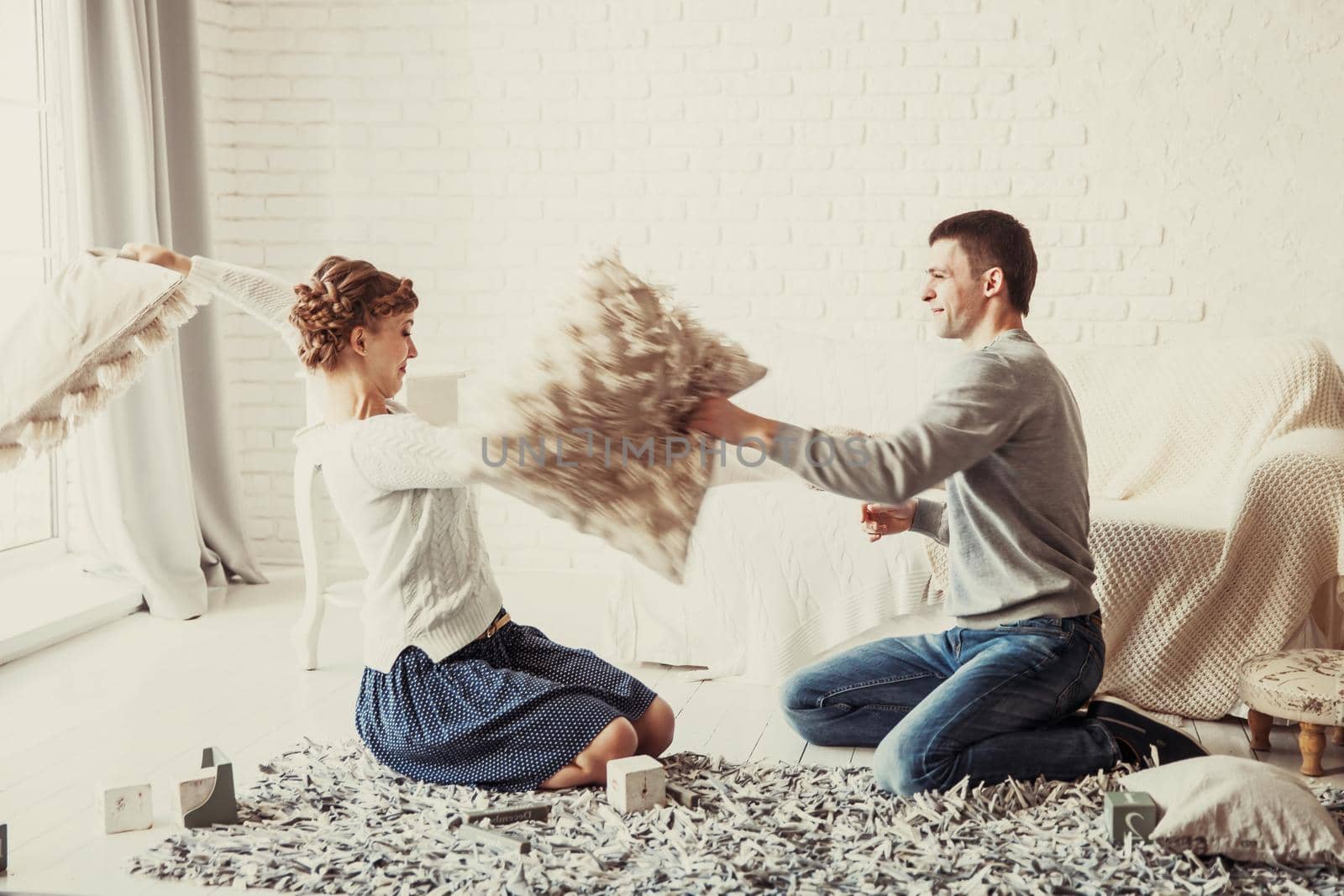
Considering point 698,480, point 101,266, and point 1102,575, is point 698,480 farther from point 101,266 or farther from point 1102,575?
point 1102,575

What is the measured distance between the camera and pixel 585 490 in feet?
6.13

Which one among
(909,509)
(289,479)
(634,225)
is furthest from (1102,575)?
(289,479)

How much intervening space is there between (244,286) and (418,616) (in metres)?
0.81

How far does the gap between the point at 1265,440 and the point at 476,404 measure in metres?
2.36

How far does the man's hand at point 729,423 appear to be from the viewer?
1.93 metres

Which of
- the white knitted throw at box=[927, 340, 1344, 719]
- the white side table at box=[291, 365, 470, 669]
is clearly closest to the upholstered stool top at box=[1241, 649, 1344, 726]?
the white knitted throw at box=[927, 340, 1344, 719]

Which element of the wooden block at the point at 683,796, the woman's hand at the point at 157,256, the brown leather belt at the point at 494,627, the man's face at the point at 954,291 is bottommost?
the wooden block at the point at 683,796

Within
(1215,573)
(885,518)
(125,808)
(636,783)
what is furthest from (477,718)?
(1215,573)

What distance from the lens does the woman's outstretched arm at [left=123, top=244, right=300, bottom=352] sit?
8.36 ft

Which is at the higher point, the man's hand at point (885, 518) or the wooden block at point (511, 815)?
the man's hand at point (885, 518)

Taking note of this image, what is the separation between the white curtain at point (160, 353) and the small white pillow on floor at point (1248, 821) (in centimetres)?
302

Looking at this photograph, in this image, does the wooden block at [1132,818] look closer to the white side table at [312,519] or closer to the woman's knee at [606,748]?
the woman's knee at [606,748]

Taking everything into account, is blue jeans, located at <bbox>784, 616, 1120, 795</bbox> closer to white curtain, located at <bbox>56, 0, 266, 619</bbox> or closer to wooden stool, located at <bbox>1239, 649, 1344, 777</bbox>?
wooden stool, located at <bbox>1239, 649, 1344, 777</bbox>

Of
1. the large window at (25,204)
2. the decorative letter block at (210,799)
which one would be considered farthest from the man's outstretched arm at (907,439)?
the large window at (25,204)
